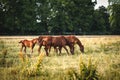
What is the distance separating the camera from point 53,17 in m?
60.2

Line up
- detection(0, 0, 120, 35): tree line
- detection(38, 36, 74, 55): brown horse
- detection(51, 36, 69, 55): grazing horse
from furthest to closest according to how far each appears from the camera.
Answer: detection(0, 0, 120, 35): tree line, detection(51, 36, 69, 55): grazing horse, detection(38, 36, 74, 55): brown horse

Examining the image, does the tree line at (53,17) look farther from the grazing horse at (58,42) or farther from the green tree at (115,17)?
the grazing horse at (58,42)

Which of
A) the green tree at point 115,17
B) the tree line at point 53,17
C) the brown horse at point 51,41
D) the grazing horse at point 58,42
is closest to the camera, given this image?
the brown horse at point 51,41

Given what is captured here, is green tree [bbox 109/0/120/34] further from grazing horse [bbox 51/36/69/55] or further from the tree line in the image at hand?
grazing horse [bbox 51/36/69/55]

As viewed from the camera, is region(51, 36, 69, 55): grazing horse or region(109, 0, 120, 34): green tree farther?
region(109, 0, 120, 34): green tree

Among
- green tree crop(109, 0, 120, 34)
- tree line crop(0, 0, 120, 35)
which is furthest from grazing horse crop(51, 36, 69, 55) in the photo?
green tree crop(109, 0, 120, 34)

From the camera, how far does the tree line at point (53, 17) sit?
180 feet

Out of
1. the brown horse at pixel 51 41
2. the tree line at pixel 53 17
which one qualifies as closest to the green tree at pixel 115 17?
the tree line at pixel 53 17

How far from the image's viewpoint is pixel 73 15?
63.9 m

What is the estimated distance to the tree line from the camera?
54775mm

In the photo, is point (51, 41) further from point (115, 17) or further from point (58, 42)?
point (115, 17)

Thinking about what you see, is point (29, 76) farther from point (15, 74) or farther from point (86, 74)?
point (86, 74)

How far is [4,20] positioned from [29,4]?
7.04 meters

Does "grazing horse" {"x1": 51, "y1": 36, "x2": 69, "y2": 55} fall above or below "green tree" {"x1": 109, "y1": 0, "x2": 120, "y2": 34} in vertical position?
above
